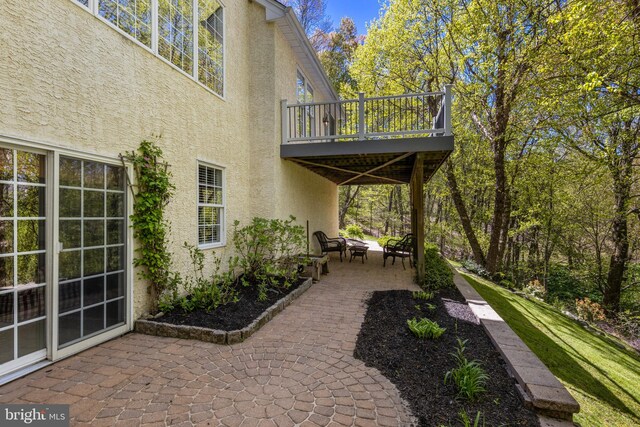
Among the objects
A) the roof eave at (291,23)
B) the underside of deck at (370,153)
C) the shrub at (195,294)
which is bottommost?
the shrub at (195,294)

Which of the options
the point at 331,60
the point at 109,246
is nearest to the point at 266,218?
the point at 109,246

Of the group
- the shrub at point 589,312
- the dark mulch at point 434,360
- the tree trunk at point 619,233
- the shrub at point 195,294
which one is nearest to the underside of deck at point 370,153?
the dark mulch at point 434,360

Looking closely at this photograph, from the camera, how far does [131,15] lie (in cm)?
420

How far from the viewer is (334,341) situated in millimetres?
4000

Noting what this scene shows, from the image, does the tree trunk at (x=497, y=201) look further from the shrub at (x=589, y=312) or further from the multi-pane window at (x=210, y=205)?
the multi-pane window at (x=210, y=205)

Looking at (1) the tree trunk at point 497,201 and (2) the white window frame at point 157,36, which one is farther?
(1) the tree trunk at point 497,201

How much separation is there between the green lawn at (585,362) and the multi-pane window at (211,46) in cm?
731

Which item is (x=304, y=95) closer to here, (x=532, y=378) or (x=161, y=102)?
(x=161, y=102)

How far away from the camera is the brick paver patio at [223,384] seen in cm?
250

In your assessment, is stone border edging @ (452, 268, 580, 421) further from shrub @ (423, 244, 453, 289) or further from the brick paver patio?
shrub @ (423, 244, 453, 289)

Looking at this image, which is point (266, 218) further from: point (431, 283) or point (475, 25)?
point (475, 25)

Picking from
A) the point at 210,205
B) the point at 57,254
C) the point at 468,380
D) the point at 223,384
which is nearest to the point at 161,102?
the point at 210,205

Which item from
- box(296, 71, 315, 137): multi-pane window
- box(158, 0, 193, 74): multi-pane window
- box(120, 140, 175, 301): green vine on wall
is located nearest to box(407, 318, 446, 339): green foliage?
box(120, 140, 175, 301): green vine on wall

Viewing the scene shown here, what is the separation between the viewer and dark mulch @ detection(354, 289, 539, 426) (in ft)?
8.56
